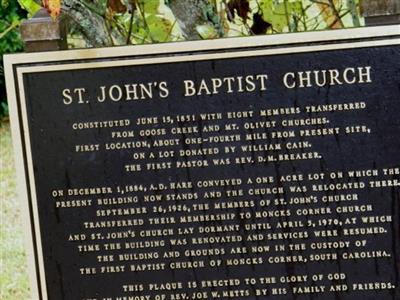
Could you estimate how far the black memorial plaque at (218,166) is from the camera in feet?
11.6

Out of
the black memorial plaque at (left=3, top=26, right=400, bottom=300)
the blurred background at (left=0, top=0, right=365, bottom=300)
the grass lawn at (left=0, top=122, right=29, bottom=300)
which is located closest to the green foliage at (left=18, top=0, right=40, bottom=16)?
the blurred background at (left=0, top=0, right=365, bottom=300)

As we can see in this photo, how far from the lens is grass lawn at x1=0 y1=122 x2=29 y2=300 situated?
6.27 meters

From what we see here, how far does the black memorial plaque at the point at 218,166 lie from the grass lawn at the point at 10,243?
2.60m

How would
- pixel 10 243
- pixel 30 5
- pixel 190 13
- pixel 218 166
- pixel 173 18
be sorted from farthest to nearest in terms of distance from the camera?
pixel 10 243, pixel 173 18, pixel 190 13, pixel 30 5, pixel 218 166

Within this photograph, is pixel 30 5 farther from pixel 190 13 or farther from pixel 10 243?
pixel 10 243

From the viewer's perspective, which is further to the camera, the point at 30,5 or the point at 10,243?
the point at 10,243

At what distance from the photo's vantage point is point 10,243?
7211 millimetres

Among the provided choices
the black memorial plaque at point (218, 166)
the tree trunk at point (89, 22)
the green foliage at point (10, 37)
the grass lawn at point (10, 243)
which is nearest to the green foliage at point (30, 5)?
the tree trunk at point (89, 22)

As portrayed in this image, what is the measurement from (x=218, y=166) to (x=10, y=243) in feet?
13.1

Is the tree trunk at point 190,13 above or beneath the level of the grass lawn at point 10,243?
above

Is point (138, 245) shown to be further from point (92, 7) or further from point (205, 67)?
point (92, 7)

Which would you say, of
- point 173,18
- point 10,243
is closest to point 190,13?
point 173,18

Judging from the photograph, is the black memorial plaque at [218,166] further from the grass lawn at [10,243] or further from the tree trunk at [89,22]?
the grass lawn at [10,243]

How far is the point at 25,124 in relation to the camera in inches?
145
